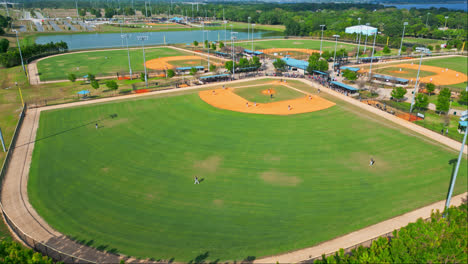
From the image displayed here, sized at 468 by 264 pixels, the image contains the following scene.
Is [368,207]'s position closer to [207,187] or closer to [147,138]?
[207,187]

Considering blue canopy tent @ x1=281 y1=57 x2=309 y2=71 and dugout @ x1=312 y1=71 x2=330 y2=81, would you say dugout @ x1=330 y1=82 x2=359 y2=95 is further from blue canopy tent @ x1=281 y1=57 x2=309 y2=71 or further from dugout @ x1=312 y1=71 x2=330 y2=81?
blue canopy tent @ x1=281 y1=57 x2=309 y2=71

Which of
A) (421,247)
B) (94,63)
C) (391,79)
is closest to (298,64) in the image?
(391,79)

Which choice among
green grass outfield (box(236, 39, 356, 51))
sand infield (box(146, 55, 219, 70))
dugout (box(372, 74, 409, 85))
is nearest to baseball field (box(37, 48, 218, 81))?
sand infield (box(146, 55, 219, 70))

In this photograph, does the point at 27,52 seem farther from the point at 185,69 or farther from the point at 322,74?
the point at 322,74

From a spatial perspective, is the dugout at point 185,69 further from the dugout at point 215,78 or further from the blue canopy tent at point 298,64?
the blue canopy tent at point 298,64

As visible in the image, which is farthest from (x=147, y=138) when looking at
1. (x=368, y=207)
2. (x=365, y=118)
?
(x=365, y=118)

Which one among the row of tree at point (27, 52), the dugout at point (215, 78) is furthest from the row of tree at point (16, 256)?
the row of tree at point (27, 52)
